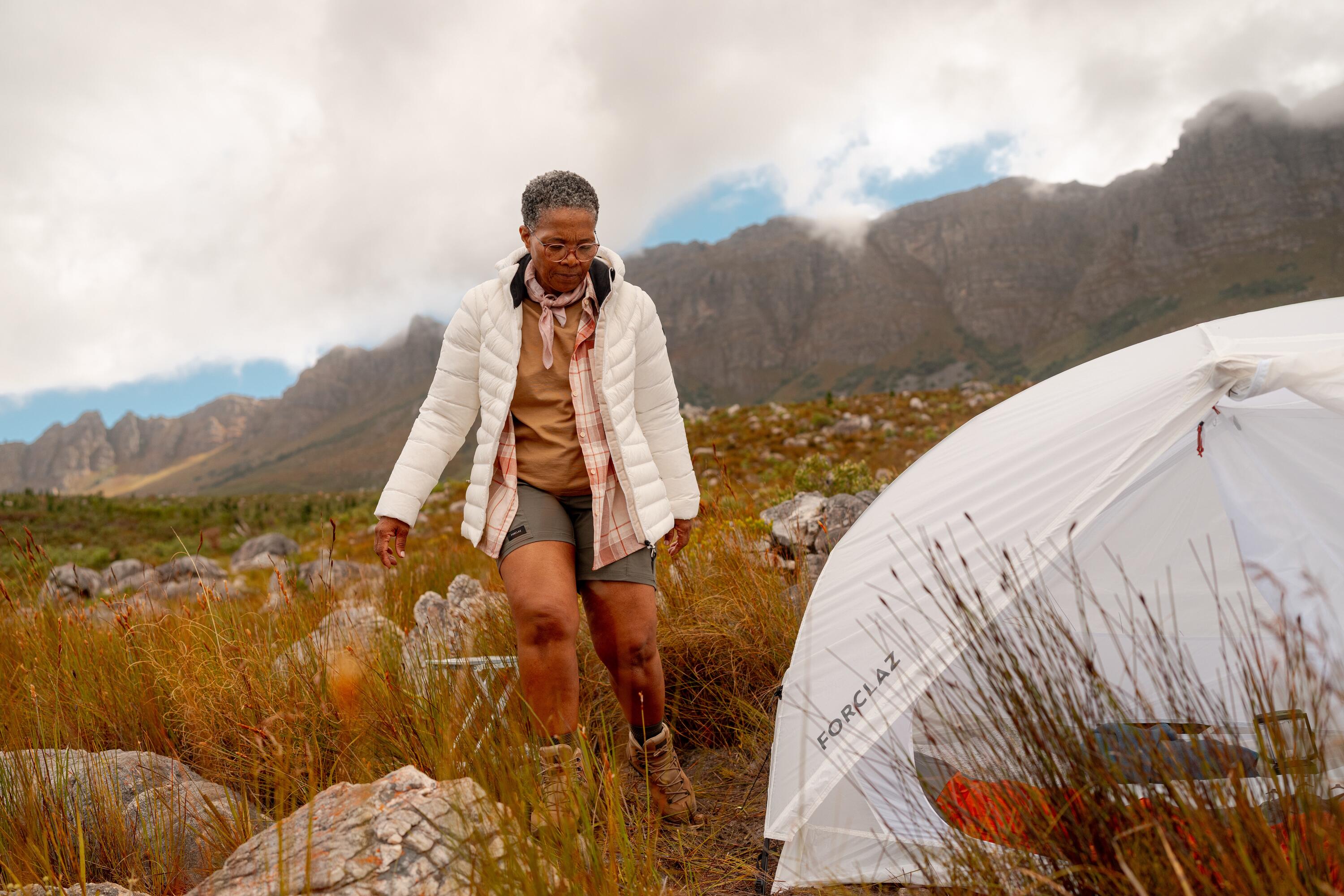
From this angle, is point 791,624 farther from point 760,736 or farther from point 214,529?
point 214,529

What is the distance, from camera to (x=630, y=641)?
9.41 feet

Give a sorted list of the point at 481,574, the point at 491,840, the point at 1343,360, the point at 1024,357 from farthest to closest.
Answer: the point at 1024,357 < the point at 481,574 < the point at 1343,360 < the point at 491,840

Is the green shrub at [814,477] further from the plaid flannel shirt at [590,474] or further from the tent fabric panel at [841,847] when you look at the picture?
the tent fabric panel at [841,847]

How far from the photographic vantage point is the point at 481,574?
268 inches

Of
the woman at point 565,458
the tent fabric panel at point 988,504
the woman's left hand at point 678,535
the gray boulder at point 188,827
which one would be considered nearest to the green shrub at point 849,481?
the tent fabric panel at point 988,504

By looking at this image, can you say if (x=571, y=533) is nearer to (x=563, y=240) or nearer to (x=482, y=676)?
(x=482, y=676)

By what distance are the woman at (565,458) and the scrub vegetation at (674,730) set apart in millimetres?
360

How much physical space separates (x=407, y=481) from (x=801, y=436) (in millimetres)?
11678

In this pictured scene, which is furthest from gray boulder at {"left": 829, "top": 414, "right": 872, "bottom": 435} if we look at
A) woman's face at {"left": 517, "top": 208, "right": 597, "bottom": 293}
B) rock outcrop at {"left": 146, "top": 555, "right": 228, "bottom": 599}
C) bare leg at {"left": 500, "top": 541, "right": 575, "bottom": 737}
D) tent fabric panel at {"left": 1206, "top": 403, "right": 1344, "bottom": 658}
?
bare leg at {"left": 500, "top": 541, "right": 575, "bottom": 737}

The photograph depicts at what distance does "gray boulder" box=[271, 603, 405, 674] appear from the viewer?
3.22 m

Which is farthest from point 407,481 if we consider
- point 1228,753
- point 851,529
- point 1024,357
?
point 1024,357

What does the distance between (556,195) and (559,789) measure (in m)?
1.92

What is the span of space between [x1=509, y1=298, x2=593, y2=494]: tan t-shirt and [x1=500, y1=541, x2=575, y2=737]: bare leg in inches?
10.9

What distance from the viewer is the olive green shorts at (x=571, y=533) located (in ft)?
9.20
